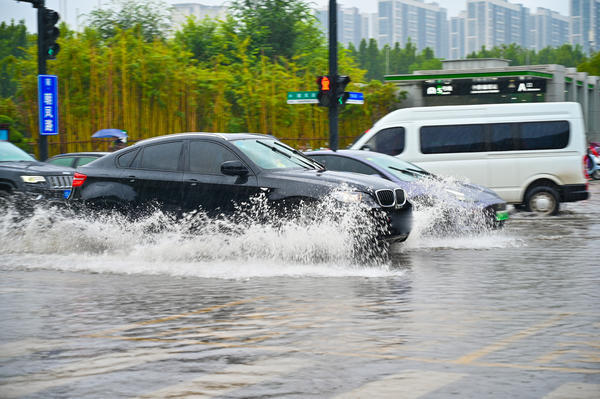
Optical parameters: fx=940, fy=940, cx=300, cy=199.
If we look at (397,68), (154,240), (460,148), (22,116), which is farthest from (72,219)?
(397,68)

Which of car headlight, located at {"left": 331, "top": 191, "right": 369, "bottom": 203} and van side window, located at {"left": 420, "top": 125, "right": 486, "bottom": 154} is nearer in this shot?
car headlight, located at {"left": 331, "top": 191, "right": 369, "bottom": 203}

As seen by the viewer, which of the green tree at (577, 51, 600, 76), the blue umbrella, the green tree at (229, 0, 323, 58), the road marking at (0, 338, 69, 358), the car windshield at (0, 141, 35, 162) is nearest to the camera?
the road marking at (0, 338, 69, 358)

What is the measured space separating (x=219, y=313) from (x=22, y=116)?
2403 cm

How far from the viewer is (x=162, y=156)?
11914 mm

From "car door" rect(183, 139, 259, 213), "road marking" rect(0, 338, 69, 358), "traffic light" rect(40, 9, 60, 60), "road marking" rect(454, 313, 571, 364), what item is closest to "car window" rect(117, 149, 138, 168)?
"car door" rect(183, 139, 259, 213)

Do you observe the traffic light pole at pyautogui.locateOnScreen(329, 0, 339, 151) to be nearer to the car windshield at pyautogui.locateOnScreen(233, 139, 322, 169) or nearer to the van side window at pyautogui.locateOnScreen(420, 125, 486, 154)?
the van side window at pyautogui.locateOnScreen(420, 125, 486, 154)

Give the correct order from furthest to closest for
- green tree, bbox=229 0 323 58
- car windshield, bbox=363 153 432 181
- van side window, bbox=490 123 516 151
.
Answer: green tree, bbox=229 0 323 58 < van side window, bbox=490 123 516 151 < car windshield, bbox=363 153 432 181

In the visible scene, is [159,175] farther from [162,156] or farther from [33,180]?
[33,180]

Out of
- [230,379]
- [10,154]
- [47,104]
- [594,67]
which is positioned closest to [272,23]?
[47,104]

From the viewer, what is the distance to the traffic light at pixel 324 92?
20781 mm

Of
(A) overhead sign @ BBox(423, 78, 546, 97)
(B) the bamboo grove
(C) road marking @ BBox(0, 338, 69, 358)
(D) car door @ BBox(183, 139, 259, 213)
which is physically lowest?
(C) road marking @ BBox(0, 338, 69, 358)

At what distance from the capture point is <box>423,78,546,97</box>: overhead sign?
41156 mm

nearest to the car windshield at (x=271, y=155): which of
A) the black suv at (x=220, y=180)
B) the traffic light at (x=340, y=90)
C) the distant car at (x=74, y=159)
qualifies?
the black suv at (x=220, y=180)

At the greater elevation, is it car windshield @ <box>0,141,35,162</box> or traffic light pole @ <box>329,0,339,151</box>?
traffic light pole @ <box>329,0,339,151</box>
